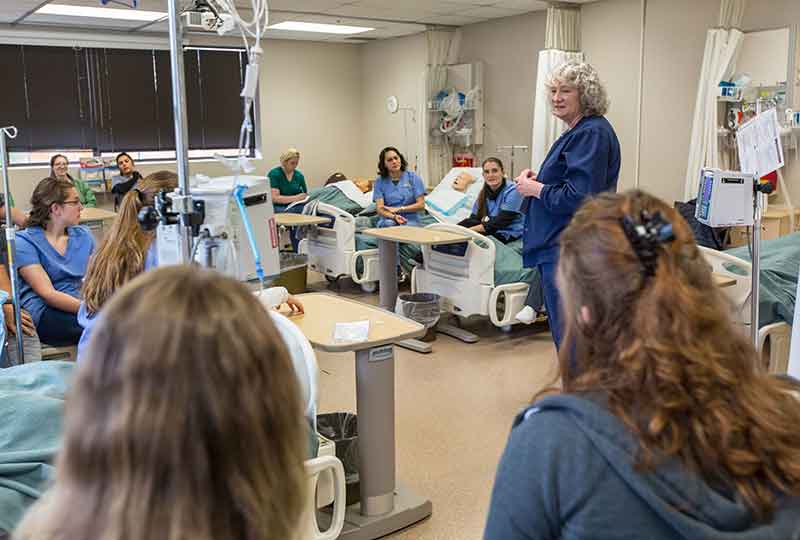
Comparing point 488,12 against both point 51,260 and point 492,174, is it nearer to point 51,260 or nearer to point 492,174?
point 492,174

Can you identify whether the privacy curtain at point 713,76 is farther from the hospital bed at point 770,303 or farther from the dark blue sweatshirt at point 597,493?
the dark blue sweatshirt at point 597,493

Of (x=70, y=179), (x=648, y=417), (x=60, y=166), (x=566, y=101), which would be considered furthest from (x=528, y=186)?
(x=70, y=179)

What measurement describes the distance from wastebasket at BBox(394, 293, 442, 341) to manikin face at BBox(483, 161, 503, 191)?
3.35 feet

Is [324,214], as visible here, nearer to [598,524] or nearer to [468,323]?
[468,323]

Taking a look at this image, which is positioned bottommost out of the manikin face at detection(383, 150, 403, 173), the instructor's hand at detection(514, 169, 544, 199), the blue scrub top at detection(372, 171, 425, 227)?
the blue scrub top at detection(372, 171, 425, 227)

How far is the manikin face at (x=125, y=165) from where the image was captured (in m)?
7.27

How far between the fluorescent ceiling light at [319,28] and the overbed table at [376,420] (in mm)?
5719

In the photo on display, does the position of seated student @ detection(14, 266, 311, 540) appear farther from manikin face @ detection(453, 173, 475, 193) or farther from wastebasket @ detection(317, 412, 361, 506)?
manikin face @ detection(453, 173, 475, 193)

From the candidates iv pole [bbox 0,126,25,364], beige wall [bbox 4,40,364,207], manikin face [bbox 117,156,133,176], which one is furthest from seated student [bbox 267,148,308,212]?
iv pole [bbox 0,126,25,364]

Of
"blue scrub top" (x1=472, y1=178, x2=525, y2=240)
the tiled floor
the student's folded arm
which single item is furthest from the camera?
"blue scrub top" (x1=472, y1=178, x2=525, y2=240)

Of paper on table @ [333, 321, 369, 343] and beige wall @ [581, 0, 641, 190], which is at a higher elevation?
beige wall @ [581, 0, 641, 190]

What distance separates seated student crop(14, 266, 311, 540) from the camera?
667 millimetres

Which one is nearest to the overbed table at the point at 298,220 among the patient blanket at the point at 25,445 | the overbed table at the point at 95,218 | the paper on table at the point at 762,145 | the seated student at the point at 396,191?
the seated student at the point at 396,191

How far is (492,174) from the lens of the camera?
516cm
